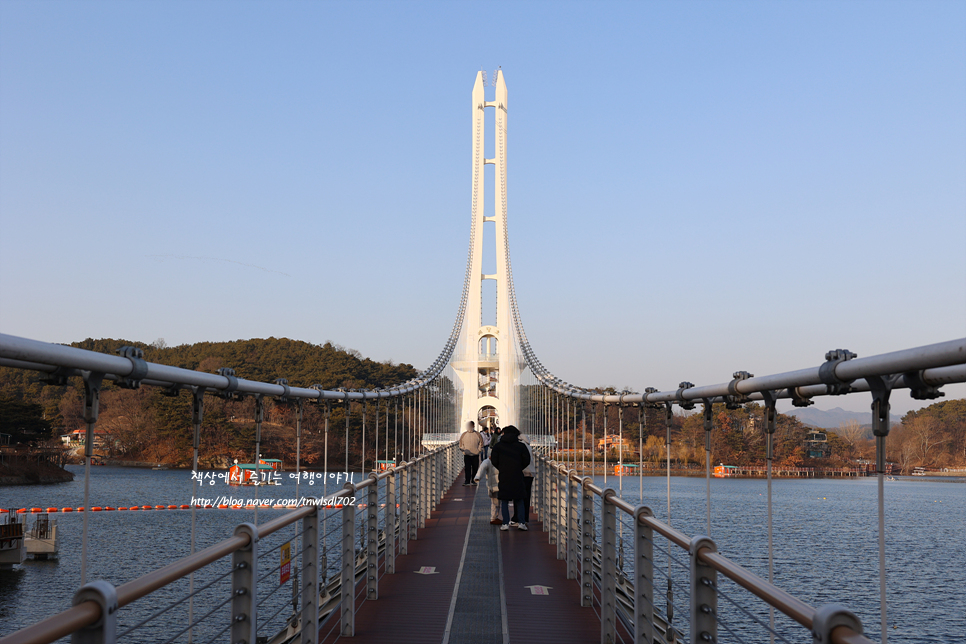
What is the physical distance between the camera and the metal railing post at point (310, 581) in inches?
139

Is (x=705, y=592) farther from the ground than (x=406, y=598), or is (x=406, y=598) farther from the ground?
(x=705, y=592)

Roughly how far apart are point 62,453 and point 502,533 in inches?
1918

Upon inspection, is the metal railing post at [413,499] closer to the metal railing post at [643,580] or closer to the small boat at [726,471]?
the metal railing post at [643,580]

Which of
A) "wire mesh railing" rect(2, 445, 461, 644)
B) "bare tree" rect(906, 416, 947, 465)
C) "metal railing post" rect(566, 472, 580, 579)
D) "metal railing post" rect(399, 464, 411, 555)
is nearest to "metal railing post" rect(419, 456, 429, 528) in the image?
"wire mesh railing" rect(2, 445, 461, 644)

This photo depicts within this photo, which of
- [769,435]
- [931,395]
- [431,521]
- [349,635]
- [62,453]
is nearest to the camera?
[931,395]

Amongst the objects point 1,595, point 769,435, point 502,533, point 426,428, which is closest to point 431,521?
point 502,533

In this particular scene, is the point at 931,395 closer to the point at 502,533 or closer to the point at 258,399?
the point at 258,399

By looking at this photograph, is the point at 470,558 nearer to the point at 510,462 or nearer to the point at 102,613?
the point at 510,462

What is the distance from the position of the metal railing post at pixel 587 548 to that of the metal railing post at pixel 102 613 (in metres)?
3.99

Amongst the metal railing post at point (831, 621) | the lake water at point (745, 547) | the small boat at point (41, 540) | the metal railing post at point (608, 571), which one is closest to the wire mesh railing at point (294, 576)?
the metal railing post at point (831, 621)

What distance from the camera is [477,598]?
5.55 meters

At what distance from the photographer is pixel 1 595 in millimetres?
22750

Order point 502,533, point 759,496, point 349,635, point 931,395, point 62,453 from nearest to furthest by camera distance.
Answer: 1. point 931,395
2. point 349,635
3. point 502,533
4. point 62,453
5. point 759,496

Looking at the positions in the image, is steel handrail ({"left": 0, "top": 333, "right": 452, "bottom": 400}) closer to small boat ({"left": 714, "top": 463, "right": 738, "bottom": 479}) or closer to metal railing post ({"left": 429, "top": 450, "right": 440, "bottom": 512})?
metal railing post ({"left": 429, "top": 450, "right": 440, "bottom": 512})
